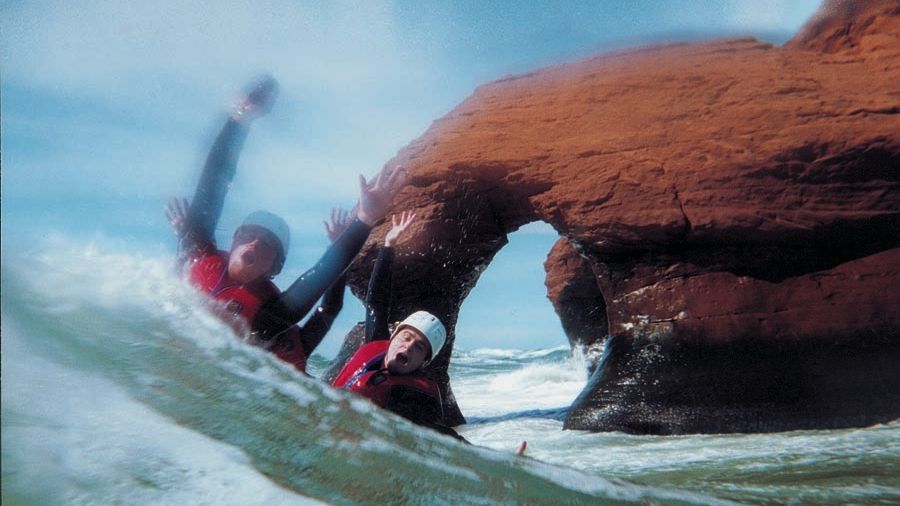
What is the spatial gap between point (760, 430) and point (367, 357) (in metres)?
3.44

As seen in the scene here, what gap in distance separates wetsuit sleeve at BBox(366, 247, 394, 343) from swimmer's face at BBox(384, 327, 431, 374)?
0.50 meters

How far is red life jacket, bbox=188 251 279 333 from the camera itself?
263 cm

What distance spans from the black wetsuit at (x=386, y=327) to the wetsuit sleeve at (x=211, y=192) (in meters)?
0.82

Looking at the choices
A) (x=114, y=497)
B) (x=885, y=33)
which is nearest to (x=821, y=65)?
(x=885, y=33)

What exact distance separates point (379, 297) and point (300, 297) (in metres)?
0.79

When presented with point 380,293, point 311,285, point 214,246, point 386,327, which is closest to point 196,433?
point 311,285

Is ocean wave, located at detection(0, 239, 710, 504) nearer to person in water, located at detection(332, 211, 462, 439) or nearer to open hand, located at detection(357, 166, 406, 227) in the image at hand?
person in water, located at detection(332, 211, 462, 439)

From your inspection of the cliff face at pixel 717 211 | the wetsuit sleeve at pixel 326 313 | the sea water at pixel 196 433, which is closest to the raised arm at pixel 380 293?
the wetsuit sleeve at pixel 326 313

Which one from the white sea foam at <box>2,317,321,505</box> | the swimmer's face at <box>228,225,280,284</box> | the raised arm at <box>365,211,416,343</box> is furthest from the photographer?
the raised arm at <box>365,211,416,343</box>

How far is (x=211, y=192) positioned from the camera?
2816 mm

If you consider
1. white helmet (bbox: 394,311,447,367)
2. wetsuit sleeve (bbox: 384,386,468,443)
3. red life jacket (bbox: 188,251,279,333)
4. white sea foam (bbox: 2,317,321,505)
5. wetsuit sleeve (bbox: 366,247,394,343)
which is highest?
wetsuit sleeve (bbox: 366,247,394,343)

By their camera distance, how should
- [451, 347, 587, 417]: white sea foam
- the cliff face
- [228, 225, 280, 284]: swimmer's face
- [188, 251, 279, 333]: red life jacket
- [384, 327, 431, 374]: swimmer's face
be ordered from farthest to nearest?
[451, 347, 587, 417]: white sea foam
the cliff face
[384, 327, 431, 374]: swimmer's face
[228, 225, 280, 284]: swimmer's face
[188, 251, 279, 333]: red life jacket

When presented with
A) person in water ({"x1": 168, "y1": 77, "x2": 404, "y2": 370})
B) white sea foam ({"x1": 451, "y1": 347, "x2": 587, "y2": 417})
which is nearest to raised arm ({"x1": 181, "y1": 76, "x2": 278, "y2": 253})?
person in water ({"x1": 168, "y1": 77, "x2": 404, "y2": 370})

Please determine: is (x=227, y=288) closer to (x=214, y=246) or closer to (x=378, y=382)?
(x=214, y=246)
